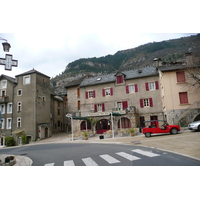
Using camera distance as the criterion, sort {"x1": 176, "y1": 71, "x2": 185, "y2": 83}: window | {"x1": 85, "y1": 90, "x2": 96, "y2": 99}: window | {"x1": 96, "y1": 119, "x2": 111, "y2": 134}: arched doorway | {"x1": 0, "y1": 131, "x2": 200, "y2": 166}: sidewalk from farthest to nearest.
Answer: {"x1": 85, "y1": 90, "x2": 96, "y2": 99}: window → {"x1": 96, "y1": 119, "x2": 111, "y2": 134}: arched doorway → {"x1": 176, "y1": 71, "x2": 185, "y2": 83}: window → {"x1": 0, "y1": 131, "x2": 200, "y2": 166}: sidewalk

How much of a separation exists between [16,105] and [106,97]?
948 cm

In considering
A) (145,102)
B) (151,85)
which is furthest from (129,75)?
(145,102)

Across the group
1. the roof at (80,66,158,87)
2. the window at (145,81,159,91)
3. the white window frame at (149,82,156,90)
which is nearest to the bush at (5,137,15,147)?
the roof at (80,66,158,87)

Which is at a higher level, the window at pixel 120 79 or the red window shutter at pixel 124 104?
the window at pixel 120 79

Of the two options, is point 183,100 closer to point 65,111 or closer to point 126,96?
point 126,96

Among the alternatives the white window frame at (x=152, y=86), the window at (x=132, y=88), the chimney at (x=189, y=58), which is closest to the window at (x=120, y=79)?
the window at (x=132, y=88)

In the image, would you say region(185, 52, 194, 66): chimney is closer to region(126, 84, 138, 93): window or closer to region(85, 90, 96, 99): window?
region(126, 84, 138, 93): window

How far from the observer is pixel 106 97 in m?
18.0

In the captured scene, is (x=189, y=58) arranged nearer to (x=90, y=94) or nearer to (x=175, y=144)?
(x=175, y=144)

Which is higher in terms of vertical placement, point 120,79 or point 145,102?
point 120,79

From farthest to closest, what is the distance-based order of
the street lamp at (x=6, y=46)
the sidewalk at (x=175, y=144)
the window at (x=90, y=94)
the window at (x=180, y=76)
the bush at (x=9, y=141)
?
the window at (x=90, y=94) → the bush at (x=9, y=141) → the window at (x=180, y=76) → the street lamp at (x=6, y=46) → the sidewalk at (x=175, y=144)

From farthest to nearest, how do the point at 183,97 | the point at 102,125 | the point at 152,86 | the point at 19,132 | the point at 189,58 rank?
1. the point at 102,125
2. the point at 152,86
3. the point at 19,132
4. the point at 183,97
5. the point at 189,58

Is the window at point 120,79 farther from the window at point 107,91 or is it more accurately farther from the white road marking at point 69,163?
the white road marking at point 69,163
